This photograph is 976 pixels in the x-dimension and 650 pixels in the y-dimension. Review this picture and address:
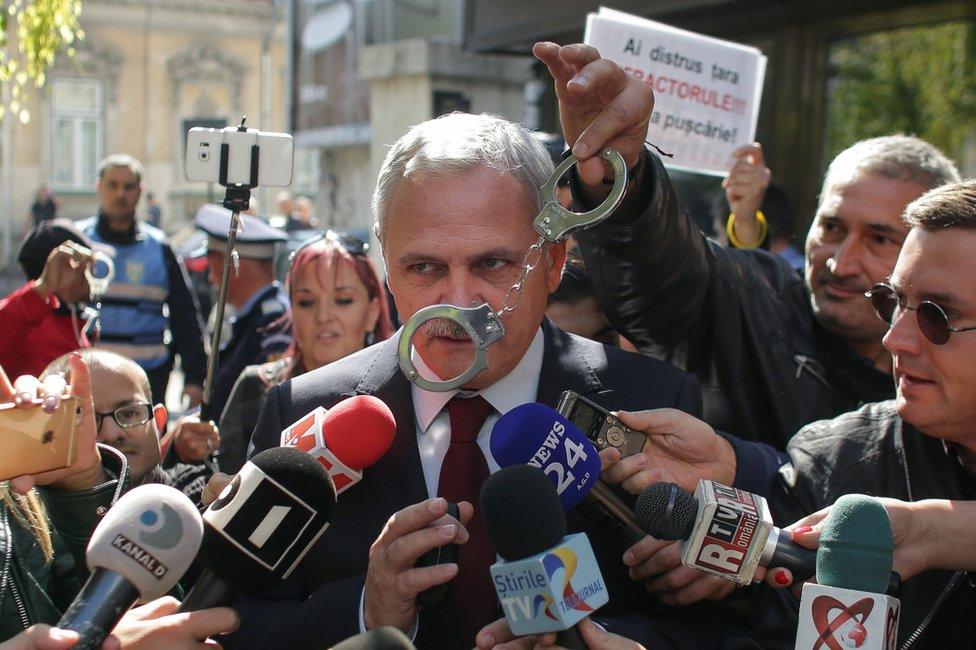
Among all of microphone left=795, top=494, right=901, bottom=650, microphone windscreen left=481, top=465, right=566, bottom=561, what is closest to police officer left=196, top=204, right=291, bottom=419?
microphone windscreen left=481, top=465, right=566, bottom=561

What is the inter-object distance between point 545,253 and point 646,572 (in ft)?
2.21

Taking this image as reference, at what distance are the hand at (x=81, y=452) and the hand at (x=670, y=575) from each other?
1024 millimetres

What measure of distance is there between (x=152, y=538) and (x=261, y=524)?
193mm

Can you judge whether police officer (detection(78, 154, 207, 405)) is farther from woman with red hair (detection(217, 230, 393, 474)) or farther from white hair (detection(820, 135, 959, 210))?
white hair (detection(820, 135, 959, 210))

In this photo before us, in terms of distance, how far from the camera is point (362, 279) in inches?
166

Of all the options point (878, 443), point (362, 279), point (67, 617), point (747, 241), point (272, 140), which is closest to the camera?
point (67, 617)

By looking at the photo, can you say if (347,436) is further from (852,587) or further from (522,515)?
(852,587)

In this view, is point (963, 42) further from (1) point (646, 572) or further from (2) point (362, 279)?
(1) point (646, 572)

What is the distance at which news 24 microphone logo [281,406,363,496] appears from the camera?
2020 millimetres

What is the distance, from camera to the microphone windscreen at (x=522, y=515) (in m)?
1.58

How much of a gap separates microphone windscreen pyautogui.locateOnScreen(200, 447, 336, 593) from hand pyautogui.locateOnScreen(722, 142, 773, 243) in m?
2.29

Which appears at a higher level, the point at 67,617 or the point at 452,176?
the point at 452,176

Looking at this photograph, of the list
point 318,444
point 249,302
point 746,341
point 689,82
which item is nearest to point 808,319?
point 746,341

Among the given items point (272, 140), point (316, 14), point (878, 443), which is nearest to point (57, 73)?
point (316, 14)
